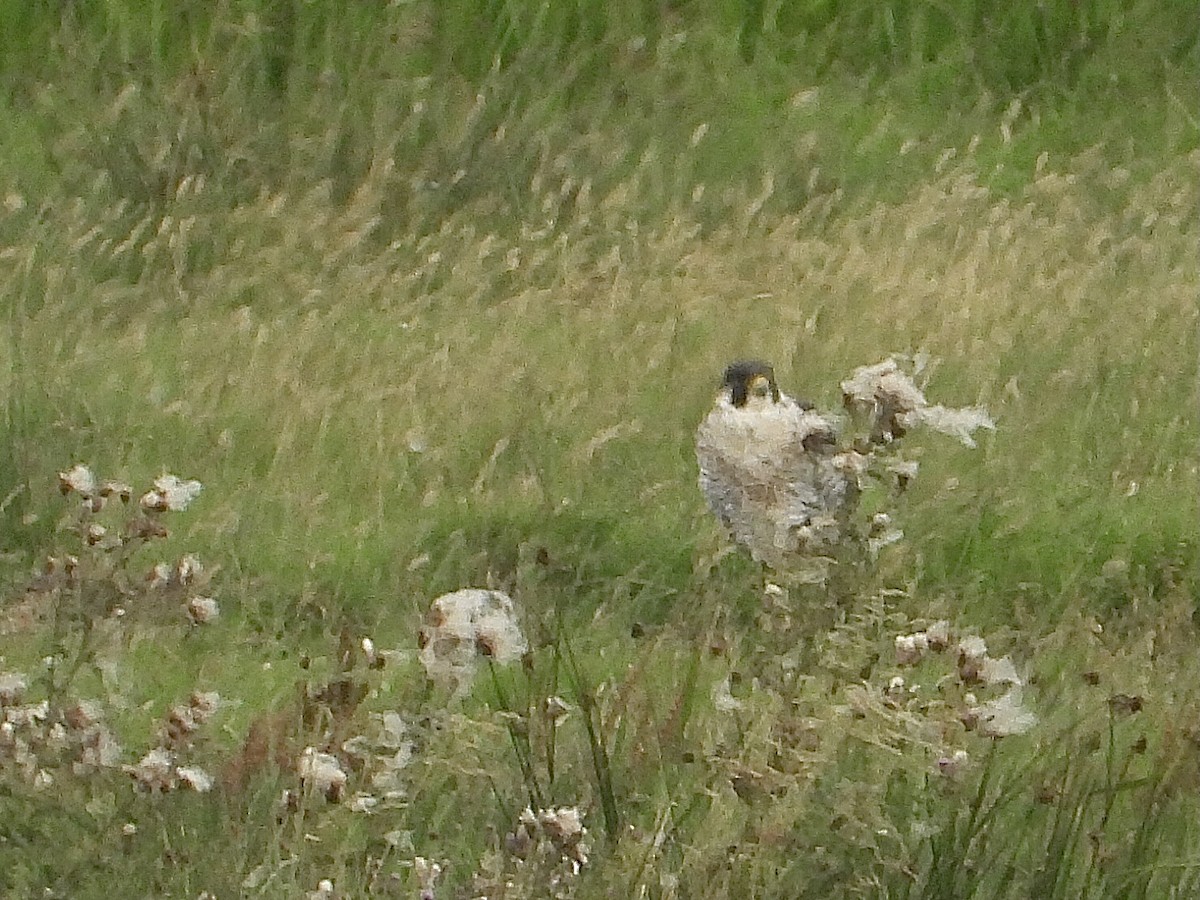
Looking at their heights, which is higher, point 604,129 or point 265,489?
point 604,129

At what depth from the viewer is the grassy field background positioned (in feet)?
4.88

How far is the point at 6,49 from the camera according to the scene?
5.57ft

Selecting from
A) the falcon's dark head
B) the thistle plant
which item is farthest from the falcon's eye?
the thistle plant

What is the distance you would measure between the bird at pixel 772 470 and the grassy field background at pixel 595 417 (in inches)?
0.9

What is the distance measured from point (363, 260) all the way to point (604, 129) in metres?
0.25

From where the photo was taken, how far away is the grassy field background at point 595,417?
1486 mm

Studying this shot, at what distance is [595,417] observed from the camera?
1643 mm

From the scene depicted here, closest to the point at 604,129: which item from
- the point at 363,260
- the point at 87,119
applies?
the point at 363,260

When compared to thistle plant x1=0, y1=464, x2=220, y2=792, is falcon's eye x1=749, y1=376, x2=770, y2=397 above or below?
above

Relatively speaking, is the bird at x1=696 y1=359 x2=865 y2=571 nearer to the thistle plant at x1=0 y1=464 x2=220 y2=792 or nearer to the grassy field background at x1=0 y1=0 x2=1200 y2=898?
the grassy field background at x1=0 y1=0 x2=1200 y2=898

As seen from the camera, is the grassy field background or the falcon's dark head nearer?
the grassy field background

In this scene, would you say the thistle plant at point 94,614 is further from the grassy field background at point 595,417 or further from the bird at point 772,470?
the bird at point 772,470

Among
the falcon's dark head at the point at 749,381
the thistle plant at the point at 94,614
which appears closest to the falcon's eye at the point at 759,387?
the falcon's dark head at the point at 749,381

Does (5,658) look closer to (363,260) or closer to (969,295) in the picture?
(363,260)
